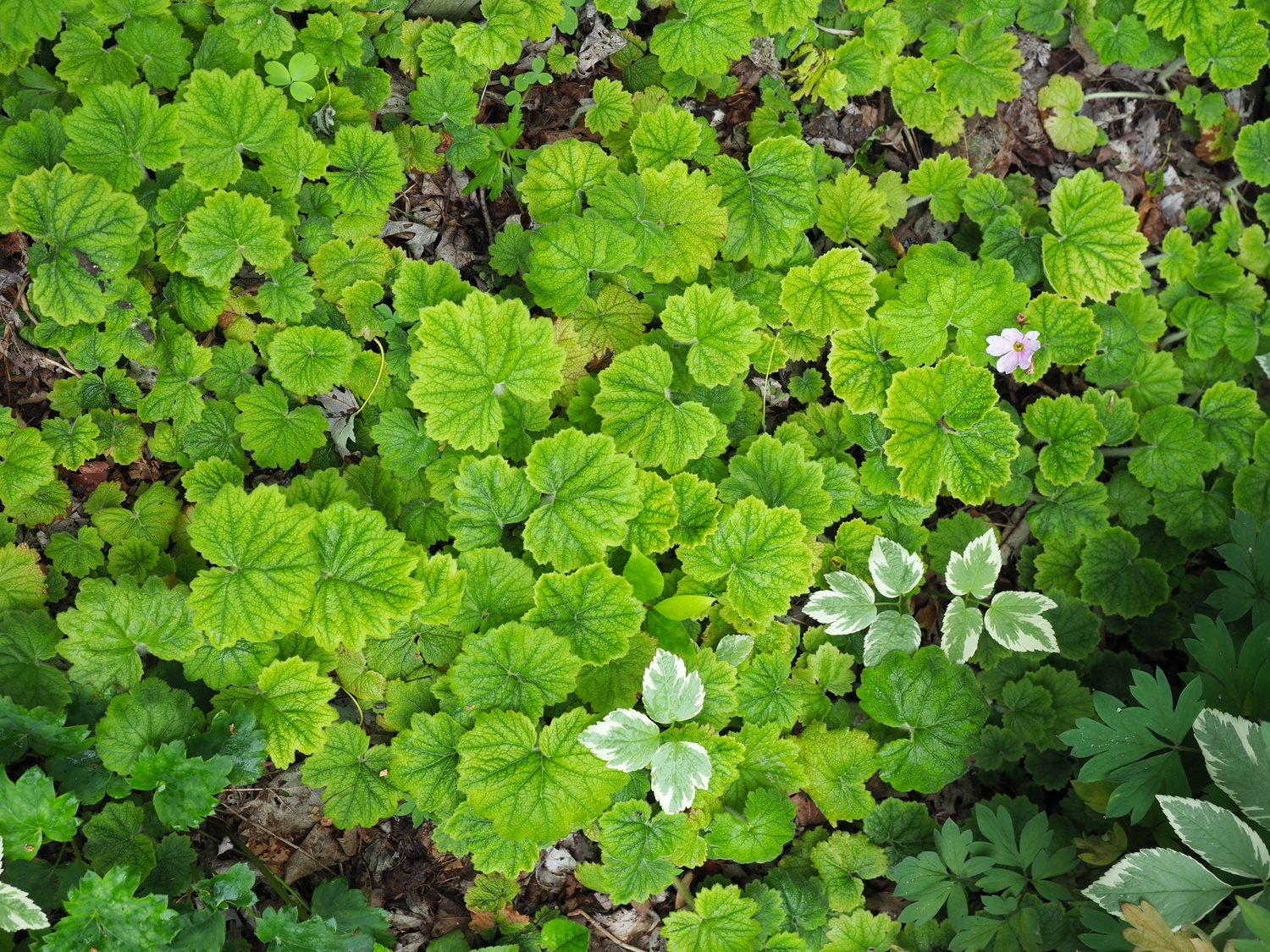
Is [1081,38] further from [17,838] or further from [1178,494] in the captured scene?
[17,838]

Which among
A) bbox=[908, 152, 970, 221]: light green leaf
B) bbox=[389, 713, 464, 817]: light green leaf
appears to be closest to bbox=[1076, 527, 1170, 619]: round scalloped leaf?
bbox=[908, 152, 970, 221]: light green leaf

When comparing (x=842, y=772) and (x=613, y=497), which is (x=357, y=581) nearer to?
(x=613, y=497)

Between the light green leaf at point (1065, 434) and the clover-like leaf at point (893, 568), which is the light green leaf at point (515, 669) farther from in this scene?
the light green leaf at point (1065, 434)

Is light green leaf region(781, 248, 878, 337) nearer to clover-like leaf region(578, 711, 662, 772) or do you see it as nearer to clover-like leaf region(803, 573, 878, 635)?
clover-like leaf region(803, 573, 878, 635)

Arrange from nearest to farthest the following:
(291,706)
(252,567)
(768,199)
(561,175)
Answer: (252,567) < (291,706) < (561,175) < (768,199)

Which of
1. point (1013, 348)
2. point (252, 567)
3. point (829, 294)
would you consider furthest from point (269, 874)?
point (1013, 348)

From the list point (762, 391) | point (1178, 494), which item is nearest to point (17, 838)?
point (762, 391)
